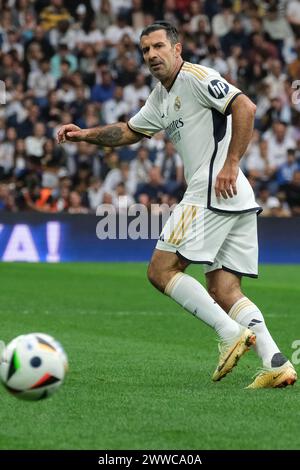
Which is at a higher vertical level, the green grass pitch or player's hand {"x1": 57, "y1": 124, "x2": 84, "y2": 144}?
player's hand {"x1": 57, "y1": 124, "x2": 84, "y2": 144}

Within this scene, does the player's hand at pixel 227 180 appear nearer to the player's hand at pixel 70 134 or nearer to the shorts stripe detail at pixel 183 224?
the shorts stripe detail at pixel 183 224

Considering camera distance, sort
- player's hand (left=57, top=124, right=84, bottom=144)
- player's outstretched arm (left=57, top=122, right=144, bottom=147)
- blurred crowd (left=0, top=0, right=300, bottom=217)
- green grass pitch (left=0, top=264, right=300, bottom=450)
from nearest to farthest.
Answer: green grass pitch (left=0, top=264, right=300, bottom=450) < player's hand (left=57, top=124, right=84, bottom=144) < player's outstretched arm (left=57, top=122, right=144, bottom=147) < blurred crowd (left=0, top=0, right=300, bottom=217)

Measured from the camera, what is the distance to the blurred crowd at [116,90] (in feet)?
66.8

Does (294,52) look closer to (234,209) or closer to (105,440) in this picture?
(234,209)

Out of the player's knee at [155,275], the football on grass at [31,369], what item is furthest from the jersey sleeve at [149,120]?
the football on grass at [31,369]

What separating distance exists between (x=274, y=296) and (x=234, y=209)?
7.58 m

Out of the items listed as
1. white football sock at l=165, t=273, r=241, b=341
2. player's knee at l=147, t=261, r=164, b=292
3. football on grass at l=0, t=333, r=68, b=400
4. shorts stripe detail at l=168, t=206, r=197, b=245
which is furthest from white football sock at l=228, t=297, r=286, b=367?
football on grass at l=0, t=333, r=68, b=400

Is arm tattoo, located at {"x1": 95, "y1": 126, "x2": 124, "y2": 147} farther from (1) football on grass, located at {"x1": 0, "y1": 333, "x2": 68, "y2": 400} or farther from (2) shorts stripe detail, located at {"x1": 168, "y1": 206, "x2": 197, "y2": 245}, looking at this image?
(1) football on grass, located at {"x1": 0, "y1": 333, "x2": 68, "y2": 400}

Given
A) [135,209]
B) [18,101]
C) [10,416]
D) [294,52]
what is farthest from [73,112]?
[10,416]

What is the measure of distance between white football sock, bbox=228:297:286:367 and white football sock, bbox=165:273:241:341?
0.22 m

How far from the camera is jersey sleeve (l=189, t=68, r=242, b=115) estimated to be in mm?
7285

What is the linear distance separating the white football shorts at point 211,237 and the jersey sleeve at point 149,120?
771 mm

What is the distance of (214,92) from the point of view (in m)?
7.31

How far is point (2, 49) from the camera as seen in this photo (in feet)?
74.6
